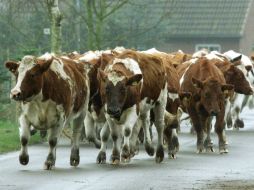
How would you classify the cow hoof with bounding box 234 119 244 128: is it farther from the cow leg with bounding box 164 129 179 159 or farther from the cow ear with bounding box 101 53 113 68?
the cow ear with bounding box 101 53 113 68

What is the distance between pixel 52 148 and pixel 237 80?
28.9 feet

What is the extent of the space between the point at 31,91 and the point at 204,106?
17.5 feet

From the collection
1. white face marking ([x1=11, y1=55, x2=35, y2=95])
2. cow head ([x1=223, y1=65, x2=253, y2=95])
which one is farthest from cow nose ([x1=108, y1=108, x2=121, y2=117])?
cow head ([x1=223, y1=65, x2=253, y2=95])

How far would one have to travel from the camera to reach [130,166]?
19.0 m

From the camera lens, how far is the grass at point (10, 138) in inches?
897

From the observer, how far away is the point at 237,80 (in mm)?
26062

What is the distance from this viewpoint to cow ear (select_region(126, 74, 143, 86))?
18.7 meters

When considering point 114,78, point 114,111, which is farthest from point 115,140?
point 114,78

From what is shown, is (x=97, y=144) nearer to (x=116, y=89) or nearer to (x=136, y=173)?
(x=116, y=89)

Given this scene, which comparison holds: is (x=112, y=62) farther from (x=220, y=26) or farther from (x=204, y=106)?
(x=220, y=26)

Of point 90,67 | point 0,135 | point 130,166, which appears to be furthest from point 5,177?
point 0,135

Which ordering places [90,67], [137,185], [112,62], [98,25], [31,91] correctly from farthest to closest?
[98,25]
[90,67]
[112,62]
[31,91]
[137,185]

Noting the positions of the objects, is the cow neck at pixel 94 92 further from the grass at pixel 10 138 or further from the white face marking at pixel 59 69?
the grass at pixel 10 138

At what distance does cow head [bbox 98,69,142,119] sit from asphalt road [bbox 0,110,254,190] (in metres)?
0.97
